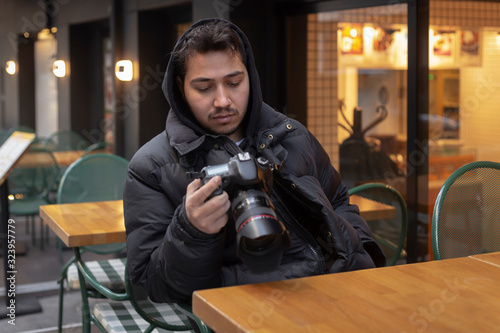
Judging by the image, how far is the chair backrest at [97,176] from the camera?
369 centimetres

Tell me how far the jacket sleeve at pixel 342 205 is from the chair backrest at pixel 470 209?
287 mm

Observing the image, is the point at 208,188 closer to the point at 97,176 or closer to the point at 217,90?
the point at 217,90

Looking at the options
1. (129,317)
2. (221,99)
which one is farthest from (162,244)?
(129,317)

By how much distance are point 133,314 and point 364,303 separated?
1.41m

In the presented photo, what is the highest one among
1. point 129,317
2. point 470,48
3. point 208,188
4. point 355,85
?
point 470,48

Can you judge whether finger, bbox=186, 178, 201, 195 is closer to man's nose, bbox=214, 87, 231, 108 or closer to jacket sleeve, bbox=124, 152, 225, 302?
jacket sleeve, bbox=124, 152, 225, 302

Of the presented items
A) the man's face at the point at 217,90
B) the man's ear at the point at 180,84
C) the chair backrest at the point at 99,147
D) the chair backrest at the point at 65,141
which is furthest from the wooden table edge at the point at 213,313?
the chair backrest at the point at 65,141

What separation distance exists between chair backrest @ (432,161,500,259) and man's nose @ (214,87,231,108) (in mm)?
755

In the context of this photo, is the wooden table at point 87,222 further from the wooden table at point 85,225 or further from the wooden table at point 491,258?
the wooden table at point 491,258

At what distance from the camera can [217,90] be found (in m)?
1.69

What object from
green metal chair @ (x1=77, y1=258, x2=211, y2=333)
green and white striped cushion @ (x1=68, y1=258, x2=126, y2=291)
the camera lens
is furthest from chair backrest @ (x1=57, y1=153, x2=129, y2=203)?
the camera lens

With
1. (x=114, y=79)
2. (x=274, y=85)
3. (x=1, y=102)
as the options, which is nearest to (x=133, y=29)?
(x=114, y=79)

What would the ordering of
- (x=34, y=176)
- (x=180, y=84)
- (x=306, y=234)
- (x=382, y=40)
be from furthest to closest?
1. (x=34, y=176)
2. (x=382, y=40)
3. (x=180, y=84)
4. (x=306, y=234)

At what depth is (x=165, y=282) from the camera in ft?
5.10
